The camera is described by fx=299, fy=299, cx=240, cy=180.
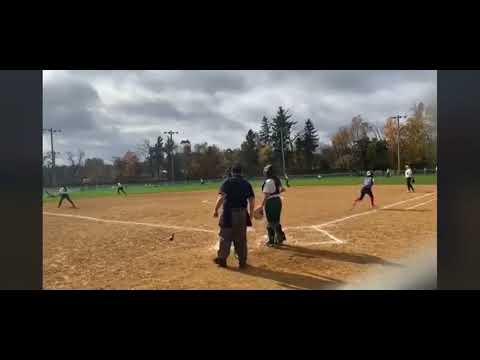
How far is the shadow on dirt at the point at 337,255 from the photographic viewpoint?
14.6 feet

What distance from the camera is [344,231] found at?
6.30 m

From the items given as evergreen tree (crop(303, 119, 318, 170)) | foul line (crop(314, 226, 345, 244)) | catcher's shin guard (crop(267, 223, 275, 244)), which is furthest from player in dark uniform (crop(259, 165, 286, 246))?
evergreen tree (crop(303, 119, 318, 170))

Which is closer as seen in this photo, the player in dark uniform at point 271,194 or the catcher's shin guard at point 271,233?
the player in dark uniform at point 271,194

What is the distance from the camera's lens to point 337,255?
15.5ft

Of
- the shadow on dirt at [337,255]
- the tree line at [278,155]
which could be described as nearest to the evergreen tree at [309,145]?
the tree line at [278,155]

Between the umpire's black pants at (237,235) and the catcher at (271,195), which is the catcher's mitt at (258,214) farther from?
the umpire's black pants at (237,235)

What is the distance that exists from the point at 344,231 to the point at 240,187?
3237mm

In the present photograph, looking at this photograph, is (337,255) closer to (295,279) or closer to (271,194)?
(295,279)

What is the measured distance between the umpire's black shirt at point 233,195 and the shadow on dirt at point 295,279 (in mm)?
754

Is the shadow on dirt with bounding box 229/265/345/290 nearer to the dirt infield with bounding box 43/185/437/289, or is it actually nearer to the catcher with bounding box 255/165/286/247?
the dirt infield with bounding box 43/185/437/289

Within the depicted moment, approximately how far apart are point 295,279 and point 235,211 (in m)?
1.19
